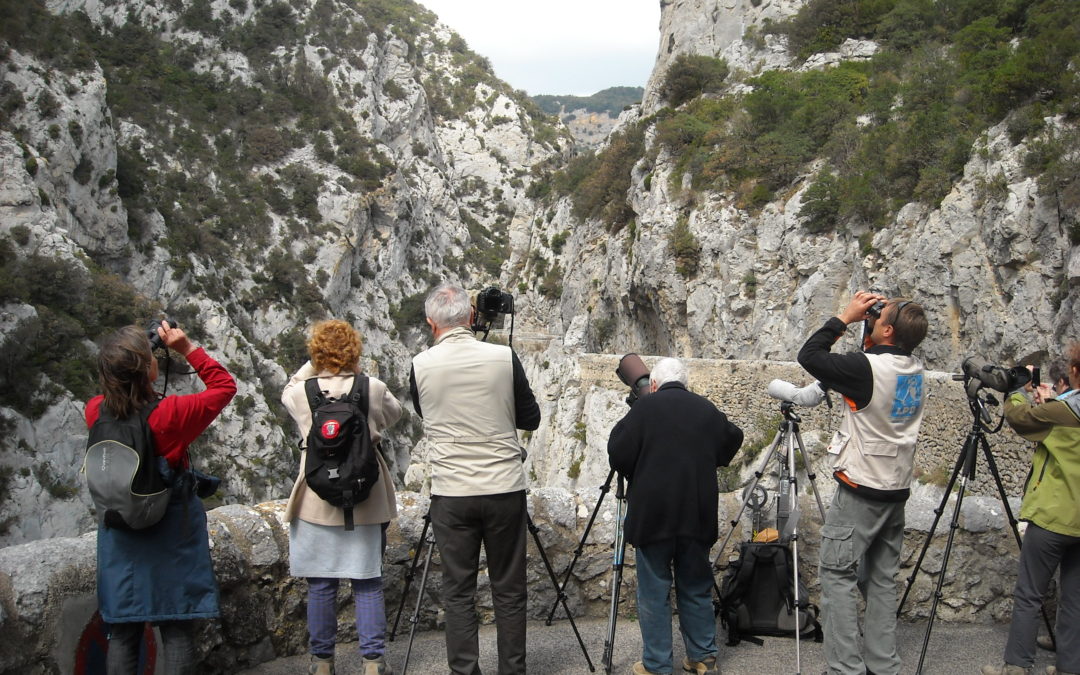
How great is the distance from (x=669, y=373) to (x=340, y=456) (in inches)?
63.9

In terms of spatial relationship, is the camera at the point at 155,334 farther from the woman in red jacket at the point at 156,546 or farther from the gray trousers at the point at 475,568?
the gray trousers at the point at 475,568

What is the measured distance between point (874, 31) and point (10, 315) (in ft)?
100

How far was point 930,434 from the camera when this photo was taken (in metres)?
9.72

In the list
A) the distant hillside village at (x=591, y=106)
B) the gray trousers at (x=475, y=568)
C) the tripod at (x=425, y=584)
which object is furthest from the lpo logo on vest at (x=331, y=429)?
the distant hillside village at (x=591, y=106)

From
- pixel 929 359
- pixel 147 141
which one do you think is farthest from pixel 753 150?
pixel 147 141

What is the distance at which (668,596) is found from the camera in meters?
3.33

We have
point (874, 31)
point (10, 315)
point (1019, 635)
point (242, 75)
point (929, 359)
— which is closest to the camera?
point (1019, 635)

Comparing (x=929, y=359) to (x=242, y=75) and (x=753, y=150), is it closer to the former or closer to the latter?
(x=753, y=150)

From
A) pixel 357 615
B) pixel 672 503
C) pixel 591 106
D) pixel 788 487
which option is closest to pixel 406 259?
pixel 788 487

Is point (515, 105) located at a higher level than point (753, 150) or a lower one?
higher

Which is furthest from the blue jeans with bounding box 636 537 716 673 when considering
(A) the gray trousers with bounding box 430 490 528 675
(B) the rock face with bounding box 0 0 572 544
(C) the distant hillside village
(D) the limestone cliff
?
(C) the distant hillside village

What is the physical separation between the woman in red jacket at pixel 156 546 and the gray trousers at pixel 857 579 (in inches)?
109

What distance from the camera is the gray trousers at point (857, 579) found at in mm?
3229

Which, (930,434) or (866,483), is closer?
(866,483)
